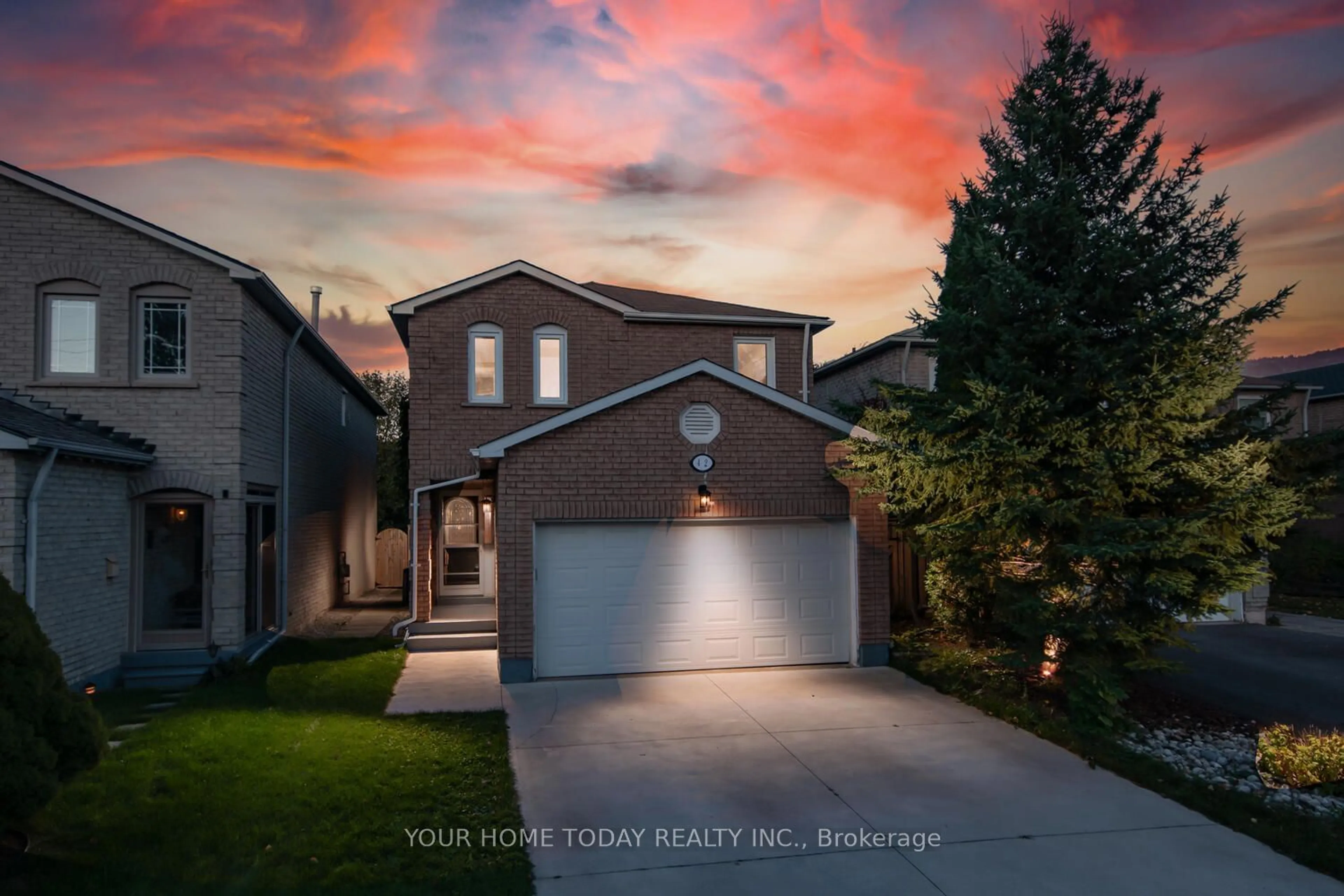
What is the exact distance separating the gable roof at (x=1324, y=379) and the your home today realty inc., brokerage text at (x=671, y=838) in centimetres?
2478

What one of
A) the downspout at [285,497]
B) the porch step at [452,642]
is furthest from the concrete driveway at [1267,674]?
the downspout at [285,497]

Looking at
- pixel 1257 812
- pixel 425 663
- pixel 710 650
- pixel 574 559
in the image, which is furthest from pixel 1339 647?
pixel 425 663

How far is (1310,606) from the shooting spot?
1814 centimetres

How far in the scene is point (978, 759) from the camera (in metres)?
6.94

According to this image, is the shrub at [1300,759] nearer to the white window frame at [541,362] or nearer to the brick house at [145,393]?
the white window frame at [541,362]

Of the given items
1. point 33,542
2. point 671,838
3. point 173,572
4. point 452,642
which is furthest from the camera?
point 452,642

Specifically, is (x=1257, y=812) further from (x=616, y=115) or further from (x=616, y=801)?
(x=616, y=115)

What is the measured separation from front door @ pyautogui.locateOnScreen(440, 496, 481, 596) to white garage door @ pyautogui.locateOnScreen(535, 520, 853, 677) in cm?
661

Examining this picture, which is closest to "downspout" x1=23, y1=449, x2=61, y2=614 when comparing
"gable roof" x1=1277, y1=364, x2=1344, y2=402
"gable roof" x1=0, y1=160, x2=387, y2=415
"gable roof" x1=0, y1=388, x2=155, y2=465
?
"gable roof" x1=0, y1=388, x2=155, y2=465

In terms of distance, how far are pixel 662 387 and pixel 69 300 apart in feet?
27.8

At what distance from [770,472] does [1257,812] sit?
6246 millimetres

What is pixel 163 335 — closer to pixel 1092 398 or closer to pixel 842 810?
pixel 842 810

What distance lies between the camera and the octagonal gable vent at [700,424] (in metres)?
10.5

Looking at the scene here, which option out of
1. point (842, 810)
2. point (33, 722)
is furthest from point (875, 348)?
point (33, 722)
